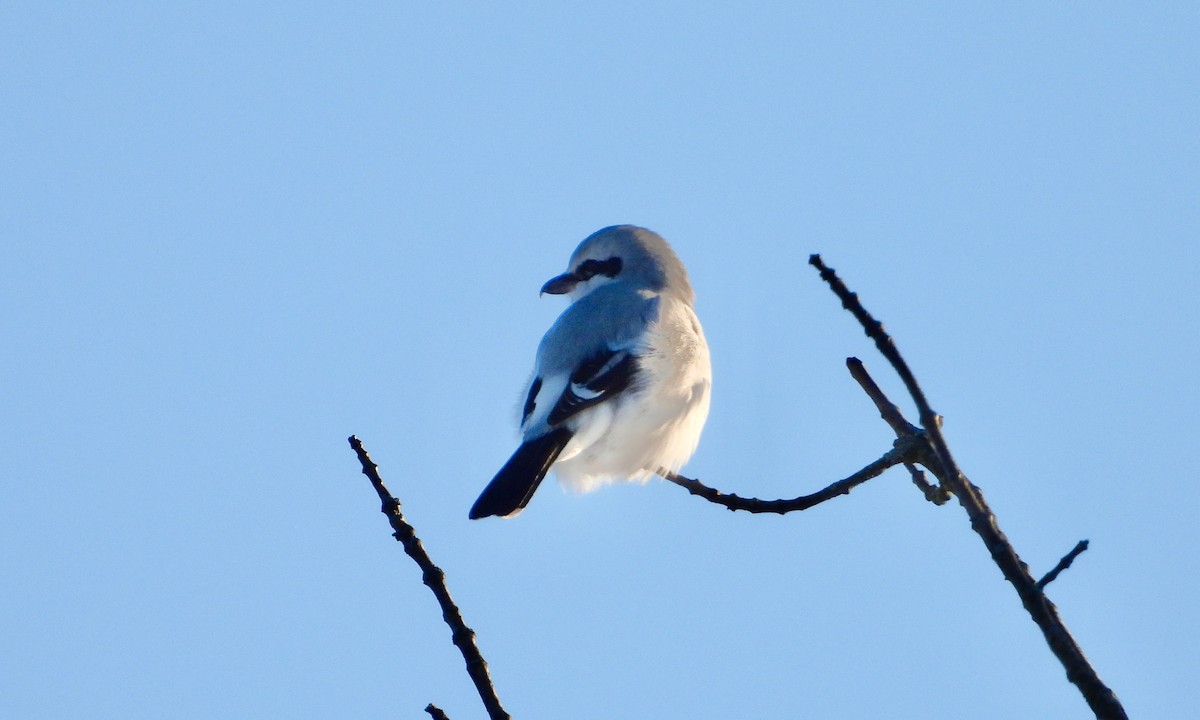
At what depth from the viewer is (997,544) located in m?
1.68

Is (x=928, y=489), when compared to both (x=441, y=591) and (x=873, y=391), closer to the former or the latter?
(x=873, y=391)

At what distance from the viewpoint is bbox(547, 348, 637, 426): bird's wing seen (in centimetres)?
446

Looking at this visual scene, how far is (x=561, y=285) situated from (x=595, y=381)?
3.74ft

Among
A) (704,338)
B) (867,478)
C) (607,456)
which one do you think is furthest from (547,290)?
(867,478)

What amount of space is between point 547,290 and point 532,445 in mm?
1273

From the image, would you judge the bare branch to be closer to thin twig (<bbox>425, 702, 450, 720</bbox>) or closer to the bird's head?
thin twig (<bbox>425, 702, 450, 720</bbox>)

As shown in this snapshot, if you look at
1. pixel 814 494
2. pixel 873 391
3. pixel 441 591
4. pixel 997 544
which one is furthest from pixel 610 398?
pixel 997 544

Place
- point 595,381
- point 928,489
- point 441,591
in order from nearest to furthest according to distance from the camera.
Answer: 1. point 441,591
2. point 928,489
3. point 595,381

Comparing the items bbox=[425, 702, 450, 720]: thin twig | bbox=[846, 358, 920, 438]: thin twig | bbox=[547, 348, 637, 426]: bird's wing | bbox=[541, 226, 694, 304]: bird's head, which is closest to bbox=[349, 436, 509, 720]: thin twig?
bbox=[425, 702, 450, 720]: thin twig

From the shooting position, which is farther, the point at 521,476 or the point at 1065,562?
the point at 521,476

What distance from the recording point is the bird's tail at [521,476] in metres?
4.10

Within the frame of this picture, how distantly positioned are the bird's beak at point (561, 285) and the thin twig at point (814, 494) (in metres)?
2.12

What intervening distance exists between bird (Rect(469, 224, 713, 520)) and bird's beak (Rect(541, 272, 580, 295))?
418 mm

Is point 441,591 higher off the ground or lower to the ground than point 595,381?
lower
